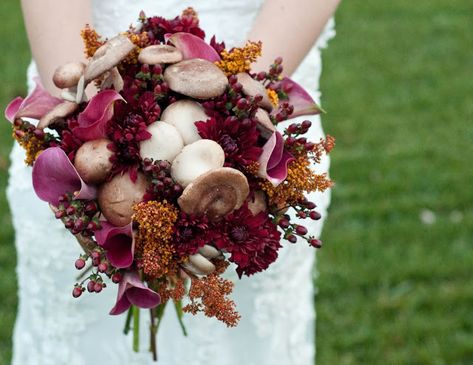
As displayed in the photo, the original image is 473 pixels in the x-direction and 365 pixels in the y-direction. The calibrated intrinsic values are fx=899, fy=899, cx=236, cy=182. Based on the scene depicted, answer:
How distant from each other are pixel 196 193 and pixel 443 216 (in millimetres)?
2889

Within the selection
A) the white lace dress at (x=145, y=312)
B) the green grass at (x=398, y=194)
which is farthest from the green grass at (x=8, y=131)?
the green grass at (x=398, y=194)

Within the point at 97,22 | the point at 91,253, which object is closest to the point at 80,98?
the point at 91,253

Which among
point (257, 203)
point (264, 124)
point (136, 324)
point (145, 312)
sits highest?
point (264, 124)

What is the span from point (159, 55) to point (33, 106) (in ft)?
0.94

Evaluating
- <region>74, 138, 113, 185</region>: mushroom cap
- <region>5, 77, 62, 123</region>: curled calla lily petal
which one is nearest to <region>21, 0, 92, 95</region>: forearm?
<region>5, 77, 62, 123</region>: curled calla lily petal

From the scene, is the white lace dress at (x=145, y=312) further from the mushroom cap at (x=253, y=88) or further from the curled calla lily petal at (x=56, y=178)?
the curled calla lily petal at (x=56, y=178)

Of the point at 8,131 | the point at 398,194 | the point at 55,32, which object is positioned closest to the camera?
the point at 55,32

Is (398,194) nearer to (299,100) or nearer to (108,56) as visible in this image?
(299,100)

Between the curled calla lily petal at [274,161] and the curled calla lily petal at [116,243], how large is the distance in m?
0.25

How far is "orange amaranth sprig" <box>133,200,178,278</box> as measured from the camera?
4.72 ft

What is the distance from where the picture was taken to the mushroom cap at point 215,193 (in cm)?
144

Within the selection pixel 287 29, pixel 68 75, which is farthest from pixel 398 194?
pixel 68 75

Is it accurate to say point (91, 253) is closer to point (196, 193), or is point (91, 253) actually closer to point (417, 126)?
point (196, 193)

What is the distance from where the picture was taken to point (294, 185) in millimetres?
1578
